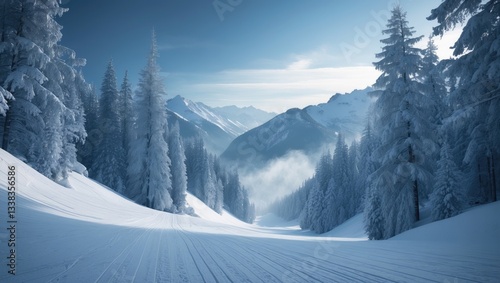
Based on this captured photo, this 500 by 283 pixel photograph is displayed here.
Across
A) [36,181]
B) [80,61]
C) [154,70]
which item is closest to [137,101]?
[154,70]

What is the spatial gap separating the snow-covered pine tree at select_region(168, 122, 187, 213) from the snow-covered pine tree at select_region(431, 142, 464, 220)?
2714 cm

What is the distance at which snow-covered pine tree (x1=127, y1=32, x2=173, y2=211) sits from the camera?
27453 millimetres

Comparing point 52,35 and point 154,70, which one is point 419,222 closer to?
point 52,35

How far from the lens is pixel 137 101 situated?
28734mm

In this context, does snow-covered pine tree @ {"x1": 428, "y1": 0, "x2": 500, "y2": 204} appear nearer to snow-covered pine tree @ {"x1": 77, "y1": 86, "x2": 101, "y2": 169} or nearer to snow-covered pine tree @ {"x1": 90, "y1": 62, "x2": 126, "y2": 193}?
snow-covered pine tree @ {"x1": 90, "y1": 62, "x2": 126, "y2": 193}

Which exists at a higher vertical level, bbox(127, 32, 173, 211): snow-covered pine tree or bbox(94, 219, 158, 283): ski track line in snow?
bbox(127, 32, 173, 211): snow-covered pine tree

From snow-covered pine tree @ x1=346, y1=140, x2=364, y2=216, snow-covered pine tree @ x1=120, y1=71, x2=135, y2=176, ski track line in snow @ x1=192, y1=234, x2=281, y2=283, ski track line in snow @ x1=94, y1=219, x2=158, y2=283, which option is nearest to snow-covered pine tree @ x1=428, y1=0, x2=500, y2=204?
ski track line in snow @ x1=192, y1=234, x2=281, y2=283

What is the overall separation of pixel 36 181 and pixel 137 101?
17497 millimetres

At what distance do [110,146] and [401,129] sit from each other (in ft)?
112

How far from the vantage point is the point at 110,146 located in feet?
111

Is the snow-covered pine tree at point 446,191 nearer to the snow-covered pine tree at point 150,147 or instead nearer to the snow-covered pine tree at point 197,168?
the snow-covered pine tree at point 150,147

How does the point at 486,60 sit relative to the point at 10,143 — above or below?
above

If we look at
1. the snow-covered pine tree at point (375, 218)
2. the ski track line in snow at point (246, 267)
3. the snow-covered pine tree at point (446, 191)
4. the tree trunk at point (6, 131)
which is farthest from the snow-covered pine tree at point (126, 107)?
the snow-covered pine tree at point (446, 191)

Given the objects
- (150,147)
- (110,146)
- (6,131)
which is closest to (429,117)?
(150,147)
